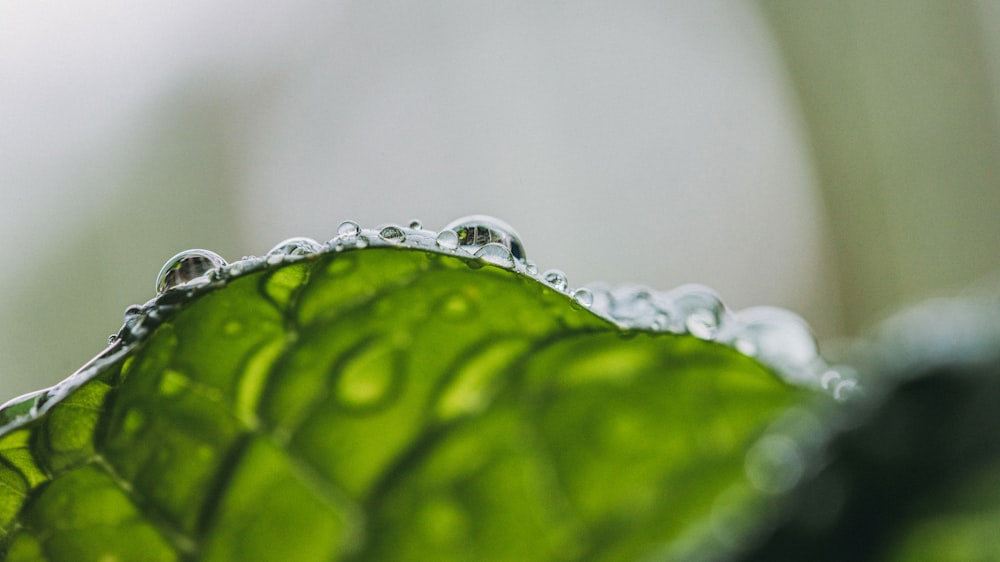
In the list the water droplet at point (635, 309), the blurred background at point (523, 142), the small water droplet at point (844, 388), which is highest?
the blurred background at point (523, 142)

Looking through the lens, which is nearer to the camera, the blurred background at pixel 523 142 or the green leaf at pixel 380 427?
the green leaf at pixel 380 427

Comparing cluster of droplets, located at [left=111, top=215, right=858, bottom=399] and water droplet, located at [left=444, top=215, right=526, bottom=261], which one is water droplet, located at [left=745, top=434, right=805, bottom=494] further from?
water droplet, located at [left=444, top=215, right=526, bottom=261]

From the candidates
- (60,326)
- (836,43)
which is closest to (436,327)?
(60,326)

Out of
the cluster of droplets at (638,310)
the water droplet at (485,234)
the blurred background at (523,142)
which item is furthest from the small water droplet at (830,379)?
the blurred background at (523,142)

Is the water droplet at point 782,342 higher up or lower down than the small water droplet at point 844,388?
higher up

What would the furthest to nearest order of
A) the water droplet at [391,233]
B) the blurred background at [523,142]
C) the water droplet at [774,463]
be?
the blurred background at [523,142]
the water droplet at [391,233]
the water droplet at [774,463]

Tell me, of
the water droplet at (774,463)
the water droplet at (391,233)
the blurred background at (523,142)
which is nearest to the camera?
the water droplet at (774,463)

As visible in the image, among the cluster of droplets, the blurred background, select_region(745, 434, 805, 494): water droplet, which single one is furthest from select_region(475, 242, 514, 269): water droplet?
the blurred background

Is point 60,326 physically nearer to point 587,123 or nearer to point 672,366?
point 587,123

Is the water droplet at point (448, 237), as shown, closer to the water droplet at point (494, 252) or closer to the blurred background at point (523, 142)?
the water droplet at point (494, 252)
